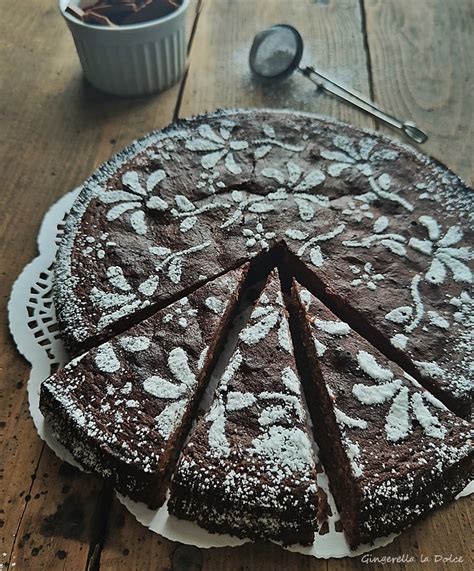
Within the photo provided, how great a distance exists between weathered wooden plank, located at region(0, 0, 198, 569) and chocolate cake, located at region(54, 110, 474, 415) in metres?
0.35

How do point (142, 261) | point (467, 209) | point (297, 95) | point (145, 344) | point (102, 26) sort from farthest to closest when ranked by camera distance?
point (297, 95)
point (102, 26)
point (467, 209)
point (142, 261)
point (145, 344)

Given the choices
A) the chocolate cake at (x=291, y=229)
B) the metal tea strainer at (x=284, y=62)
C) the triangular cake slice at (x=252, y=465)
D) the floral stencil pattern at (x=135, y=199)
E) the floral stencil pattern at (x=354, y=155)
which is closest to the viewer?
the triangular cake slice at (x=252, y=465)

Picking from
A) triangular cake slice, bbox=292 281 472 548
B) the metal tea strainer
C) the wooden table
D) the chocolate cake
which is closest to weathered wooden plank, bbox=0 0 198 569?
the wooden table

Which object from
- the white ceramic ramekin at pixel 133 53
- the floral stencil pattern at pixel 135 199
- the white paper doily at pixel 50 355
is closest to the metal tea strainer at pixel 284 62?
the white ceramic ramekin at pixel 133 53

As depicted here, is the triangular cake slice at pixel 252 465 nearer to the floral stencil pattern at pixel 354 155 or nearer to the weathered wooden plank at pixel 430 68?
the floral stencil pattern at pixel 354 155

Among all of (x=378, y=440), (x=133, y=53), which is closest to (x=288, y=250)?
(x=378, y=440)

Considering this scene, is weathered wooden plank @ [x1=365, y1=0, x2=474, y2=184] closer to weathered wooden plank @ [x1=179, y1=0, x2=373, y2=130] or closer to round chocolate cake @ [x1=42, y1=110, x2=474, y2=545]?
weathered wooden plank @ [x1=179, y1=0, x2=373, y2=130]

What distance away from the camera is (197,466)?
6.07 feet

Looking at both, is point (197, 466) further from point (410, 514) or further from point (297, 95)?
point (297, 95)

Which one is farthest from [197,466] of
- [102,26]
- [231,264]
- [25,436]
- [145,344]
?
[102,26]

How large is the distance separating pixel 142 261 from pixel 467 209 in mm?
1320

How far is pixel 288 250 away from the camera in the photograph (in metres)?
2.42

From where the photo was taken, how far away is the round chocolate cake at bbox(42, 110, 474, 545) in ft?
6.56

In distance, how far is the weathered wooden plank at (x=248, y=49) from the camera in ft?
11.0
